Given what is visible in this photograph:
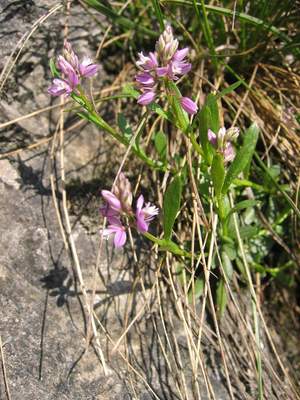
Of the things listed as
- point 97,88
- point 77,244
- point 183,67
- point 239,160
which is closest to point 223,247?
point 239,160

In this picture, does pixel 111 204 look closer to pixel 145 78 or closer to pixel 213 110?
pixel 145 78

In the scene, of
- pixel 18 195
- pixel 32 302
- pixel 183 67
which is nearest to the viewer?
pixel 183 67

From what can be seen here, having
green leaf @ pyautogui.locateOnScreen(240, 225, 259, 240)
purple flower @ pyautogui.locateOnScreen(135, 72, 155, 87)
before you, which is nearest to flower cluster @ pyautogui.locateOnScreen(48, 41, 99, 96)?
purple flower @ pyautogui.locateOnScreen(135, 72, 155, 87)

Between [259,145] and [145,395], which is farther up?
[259,145]

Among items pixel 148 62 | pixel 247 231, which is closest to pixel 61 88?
pixel 148 62

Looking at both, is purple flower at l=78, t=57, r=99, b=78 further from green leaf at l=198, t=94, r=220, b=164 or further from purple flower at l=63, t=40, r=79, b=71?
green leaf at l=198, t=94, r=220, b=164

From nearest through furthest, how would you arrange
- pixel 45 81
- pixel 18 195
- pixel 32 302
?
pixel 32 302
pixel 18 195
pixel 45 81

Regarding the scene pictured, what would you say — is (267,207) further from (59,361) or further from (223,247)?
(59,361)

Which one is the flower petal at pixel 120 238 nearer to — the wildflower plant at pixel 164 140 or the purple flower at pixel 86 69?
the wildflower plant at pixel 164 140

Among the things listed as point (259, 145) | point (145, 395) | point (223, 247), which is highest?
point (259, 145)

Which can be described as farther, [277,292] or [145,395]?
[277,292]
